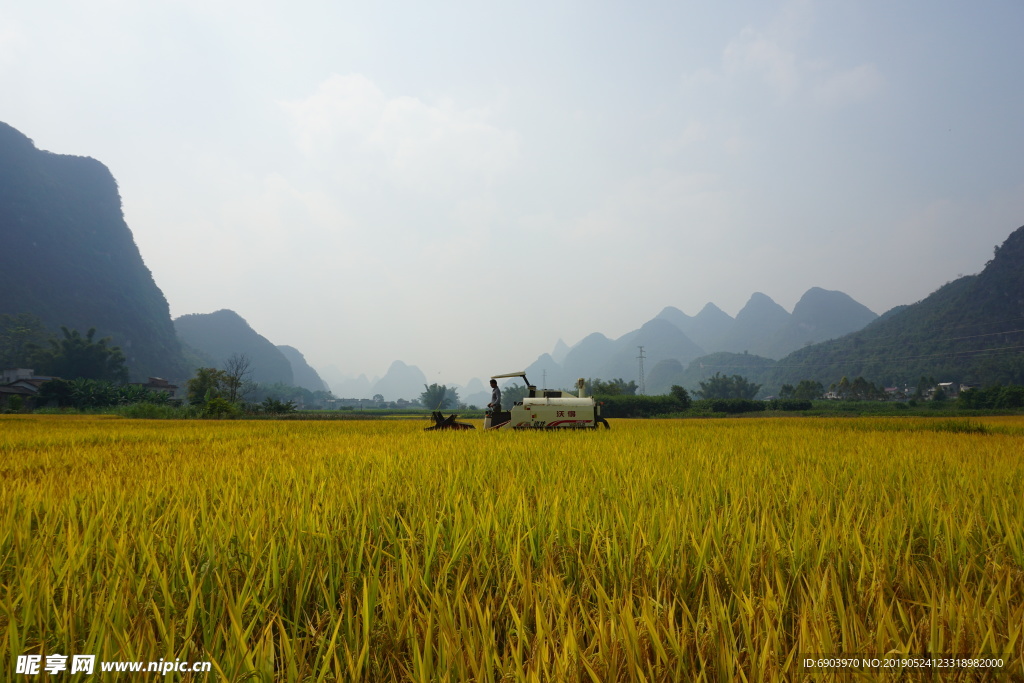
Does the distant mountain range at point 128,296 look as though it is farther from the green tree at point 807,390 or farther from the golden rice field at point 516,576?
the golden rice field at point 516,576

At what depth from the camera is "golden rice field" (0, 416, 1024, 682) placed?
1114 millimetres

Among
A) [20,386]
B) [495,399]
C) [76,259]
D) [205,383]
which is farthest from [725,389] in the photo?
[76,259]

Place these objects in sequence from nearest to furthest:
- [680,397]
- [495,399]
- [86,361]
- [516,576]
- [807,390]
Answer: [516,576] < [495,399] < [680,397] < [86,361] < [807,390]

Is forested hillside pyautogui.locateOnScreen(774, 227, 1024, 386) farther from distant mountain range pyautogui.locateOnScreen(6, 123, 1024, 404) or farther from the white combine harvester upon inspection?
the white combine harvester

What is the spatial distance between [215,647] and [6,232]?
611 feet

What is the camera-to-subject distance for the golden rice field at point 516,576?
111cm

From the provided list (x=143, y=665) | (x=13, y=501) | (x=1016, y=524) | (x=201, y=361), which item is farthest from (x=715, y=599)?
(x=201, y=361)

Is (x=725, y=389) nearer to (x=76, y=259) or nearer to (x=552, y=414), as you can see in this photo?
(x=552, y=414)

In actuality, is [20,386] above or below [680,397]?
above

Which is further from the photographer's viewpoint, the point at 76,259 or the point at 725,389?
the point at 76,259

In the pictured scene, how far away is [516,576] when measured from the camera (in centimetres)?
169

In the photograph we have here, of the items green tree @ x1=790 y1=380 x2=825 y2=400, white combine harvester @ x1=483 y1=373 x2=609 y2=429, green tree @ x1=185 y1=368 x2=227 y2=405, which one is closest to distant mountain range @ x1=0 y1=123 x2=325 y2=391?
green tree @ x1=185 y1=368 x2=227 y2=405

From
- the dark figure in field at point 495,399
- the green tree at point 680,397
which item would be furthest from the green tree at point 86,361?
the dark figure in field at point 495,399

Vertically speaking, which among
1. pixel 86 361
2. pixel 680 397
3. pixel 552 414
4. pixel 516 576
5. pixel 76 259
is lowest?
pixel 680 397
